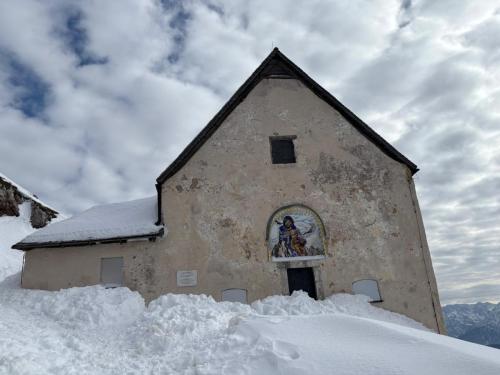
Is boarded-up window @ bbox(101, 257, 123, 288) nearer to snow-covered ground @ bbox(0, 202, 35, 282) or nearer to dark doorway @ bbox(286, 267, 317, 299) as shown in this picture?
dark doorway @ bbox(286, 267, 317, 299)

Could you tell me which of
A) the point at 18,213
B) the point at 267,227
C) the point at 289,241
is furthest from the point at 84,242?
the point at 18,213

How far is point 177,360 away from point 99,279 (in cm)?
793

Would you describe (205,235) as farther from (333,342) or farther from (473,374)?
(473,374)

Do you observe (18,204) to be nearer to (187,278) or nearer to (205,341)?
(187,278)

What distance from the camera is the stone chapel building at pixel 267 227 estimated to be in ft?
46.2

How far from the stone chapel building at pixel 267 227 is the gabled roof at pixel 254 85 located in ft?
0.20

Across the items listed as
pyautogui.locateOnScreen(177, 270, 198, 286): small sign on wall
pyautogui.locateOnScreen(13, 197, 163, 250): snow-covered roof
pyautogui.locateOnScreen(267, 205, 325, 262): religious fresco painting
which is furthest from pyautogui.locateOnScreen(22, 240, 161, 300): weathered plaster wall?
pyautogui.locateOnScreen(267, 205, 325, 262): religious fresco painting

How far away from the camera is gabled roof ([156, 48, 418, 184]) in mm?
15409

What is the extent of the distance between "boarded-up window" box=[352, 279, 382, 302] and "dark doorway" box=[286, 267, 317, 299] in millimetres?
1572

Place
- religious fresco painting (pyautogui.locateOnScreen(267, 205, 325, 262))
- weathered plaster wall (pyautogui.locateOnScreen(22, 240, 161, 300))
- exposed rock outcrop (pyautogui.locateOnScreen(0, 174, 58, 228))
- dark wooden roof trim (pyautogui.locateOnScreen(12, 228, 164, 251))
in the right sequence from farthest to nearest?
exposed rock outcrop (pyautogui.locateOnScreen(0, 174, 58, 228)) → religious fresco painting (pyautogui.locateOnScreen(267, 205, 325, 262)) → dark wooden roof trim (pyautogui.locateOnScreen(12, 228, 164, 251)) → weathered plaster wall (pyautogui.locateOnScreen(22, 240, 161, 300))

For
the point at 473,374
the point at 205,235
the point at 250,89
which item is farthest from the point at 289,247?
the point at 473,374

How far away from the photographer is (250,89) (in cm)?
1670

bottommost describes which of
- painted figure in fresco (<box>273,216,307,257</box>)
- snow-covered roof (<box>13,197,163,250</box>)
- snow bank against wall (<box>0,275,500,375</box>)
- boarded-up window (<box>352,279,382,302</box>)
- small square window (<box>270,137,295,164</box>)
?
snow bank against wall (<box>0,275,500,375</box>)

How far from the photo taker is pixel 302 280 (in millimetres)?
14227
